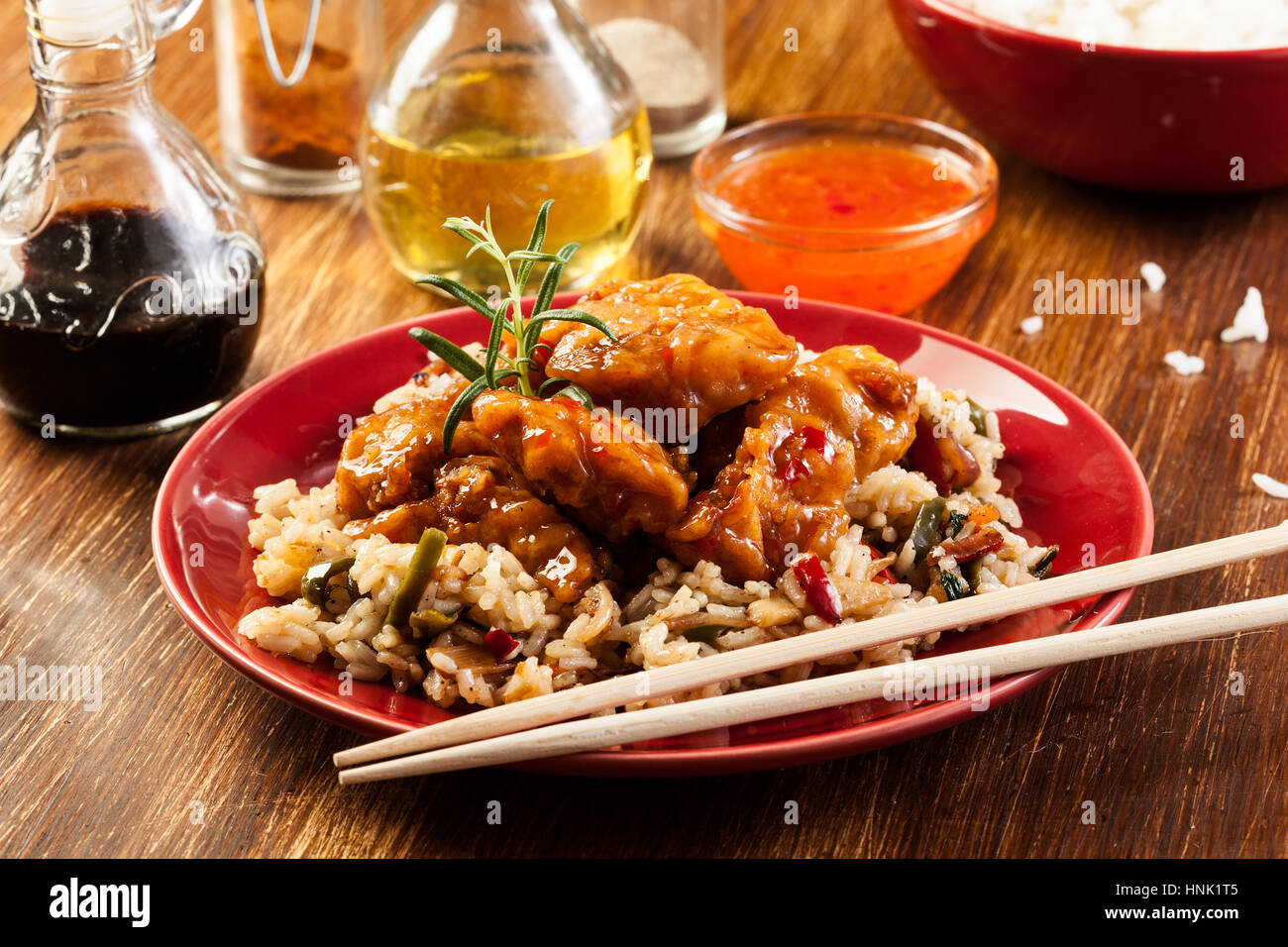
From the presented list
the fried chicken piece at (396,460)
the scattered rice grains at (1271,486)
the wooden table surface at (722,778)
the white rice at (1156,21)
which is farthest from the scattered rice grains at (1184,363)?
the fried chicken piece at (396,460)

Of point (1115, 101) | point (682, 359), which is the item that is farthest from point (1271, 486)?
point (682, 359)

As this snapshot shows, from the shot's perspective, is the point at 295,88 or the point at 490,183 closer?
the point at 490,183

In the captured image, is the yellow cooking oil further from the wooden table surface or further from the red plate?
the red plate

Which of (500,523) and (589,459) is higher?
(589,459)

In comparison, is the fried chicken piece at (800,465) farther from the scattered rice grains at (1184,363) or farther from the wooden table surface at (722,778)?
the scattered rice grains at (1184,363)

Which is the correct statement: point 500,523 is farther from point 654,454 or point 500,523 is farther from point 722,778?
point 722,778
